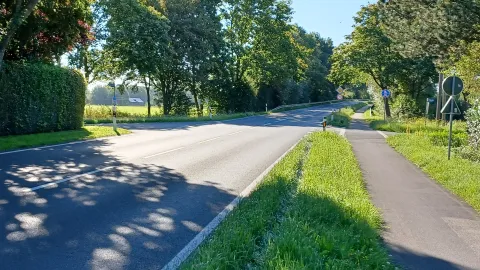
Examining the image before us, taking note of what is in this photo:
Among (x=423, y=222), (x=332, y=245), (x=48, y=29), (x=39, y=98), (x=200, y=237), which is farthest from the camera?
(x=48, y=29)

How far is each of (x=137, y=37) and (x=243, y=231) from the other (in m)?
32.6

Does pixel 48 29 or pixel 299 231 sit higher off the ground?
pixel 48 29

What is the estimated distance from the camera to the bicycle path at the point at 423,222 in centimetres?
503

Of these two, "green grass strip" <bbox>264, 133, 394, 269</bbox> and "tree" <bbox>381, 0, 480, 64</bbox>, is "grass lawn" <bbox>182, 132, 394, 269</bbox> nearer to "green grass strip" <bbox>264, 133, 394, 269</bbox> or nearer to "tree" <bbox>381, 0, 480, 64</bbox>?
"green grass strip" <bbox>264, 133, 394, 269</bbox>

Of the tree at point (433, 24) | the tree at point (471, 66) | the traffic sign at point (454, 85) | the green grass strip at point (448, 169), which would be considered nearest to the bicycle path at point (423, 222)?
the green grass strip at point (448, 169)

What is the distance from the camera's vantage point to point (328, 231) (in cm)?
518

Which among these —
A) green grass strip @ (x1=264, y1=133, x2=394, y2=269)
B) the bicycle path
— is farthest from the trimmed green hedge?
the bicycle path

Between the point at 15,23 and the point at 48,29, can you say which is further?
the point at 48,29

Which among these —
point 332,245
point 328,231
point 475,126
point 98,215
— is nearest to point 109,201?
point 98,215

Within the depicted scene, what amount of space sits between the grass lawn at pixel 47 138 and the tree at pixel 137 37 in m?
17.2

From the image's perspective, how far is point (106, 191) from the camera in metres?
7.59

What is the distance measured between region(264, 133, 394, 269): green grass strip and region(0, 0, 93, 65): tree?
13.7 metres

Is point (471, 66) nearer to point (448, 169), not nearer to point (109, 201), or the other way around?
point (448, 169)

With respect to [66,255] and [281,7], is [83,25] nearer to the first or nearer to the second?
[66,255]
